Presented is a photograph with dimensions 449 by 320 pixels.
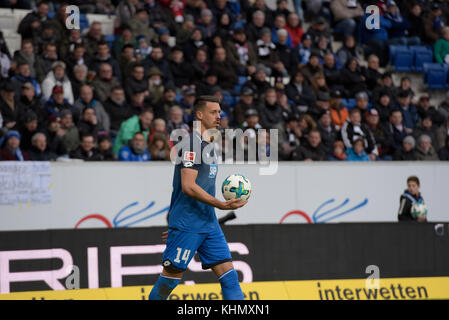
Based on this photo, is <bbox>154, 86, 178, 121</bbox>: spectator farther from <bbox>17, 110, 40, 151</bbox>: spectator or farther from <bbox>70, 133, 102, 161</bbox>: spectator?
<bbox>17, 110, 40, 151</bbox>: spectator

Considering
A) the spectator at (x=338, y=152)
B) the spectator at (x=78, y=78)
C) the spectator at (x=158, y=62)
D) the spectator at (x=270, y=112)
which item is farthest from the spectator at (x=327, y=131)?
the spectator at (x=78, y=78)

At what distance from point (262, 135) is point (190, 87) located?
1961 mm

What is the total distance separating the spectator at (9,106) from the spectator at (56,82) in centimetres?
68

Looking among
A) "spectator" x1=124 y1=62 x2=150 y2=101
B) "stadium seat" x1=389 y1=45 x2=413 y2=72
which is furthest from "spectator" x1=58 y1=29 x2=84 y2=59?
"stadium seat" x1=389 y1=45 x2=413 y2=72

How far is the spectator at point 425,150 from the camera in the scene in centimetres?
1490

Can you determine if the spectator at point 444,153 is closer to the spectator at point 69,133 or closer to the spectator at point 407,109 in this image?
the spectator at point 407,109

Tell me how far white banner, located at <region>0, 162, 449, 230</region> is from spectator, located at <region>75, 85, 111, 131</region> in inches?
52.7

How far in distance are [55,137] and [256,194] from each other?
356 cm

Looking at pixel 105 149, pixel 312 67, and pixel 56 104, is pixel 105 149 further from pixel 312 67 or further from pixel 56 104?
pixel 312 67

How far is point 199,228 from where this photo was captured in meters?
7.65

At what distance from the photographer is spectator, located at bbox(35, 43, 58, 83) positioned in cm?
1368
